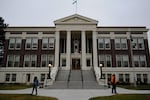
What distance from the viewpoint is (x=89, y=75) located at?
96.2ft

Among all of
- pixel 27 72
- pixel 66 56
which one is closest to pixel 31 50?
pixel 27 72

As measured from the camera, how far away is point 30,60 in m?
35.9

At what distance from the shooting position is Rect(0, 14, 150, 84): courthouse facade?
3466 cm

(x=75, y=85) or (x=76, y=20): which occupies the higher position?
(x=76, y=20)

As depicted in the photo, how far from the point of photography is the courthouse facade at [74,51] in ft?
114

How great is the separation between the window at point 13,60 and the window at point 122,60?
22151 mm

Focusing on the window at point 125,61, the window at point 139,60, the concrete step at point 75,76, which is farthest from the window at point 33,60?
the window at point 139,60

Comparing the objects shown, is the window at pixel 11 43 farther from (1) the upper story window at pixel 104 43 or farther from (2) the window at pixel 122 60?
(2) the window at pixel 122 60

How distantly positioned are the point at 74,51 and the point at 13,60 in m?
13.8

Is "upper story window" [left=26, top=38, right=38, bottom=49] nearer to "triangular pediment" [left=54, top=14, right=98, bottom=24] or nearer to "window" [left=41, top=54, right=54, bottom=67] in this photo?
"window" [left=41, top=54, right=54, bottom=67]

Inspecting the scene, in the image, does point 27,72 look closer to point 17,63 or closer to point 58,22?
point 17,63

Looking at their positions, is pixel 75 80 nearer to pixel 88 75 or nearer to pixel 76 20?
pixel 88 75

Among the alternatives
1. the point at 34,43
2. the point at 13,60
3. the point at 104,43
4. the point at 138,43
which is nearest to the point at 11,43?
the point at 13,60

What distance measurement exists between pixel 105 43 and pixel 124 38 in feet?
14.7
